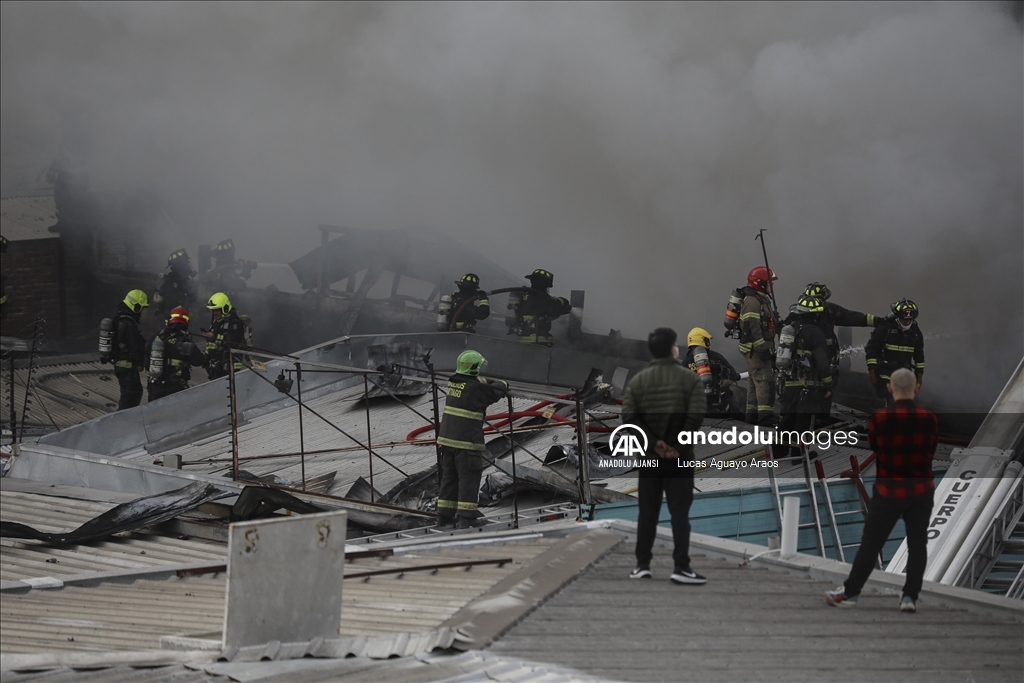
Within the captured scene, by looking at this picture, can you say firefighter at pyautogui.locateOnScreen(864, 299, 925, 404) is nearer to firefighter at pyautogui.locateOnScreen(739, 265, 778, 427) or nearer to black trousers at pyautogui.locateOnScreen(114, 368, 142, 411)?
firefighter at pyautogui.locateOnScreen(739, 265, 778, 427)

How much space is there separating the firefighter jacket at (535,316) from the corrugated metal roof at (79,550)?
583 centimetres

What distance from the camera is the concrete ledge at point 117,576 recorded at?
5.69 meters

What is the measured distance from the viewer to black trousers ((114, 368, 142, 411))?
12.6 metres

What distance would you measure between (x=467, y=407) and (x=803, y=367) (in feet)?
9.52

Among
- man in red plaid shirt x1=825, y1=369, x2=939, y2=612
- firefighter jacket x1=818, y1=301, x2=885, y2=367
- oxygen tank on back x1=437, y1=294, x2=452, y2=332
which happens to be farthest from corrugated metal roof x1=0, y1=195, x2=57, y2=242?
man in red plaid shirt x1=825, y1=369, x2=939, y2=612

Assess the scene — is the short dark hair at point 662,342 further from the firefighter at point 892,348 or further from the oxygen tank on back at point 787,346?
the firefighter at point 892,348

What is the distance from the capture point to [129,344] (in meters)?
12.5

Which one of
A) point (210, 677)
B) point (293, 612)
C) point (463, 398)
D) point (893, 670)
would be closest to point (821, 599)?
point (893, 670)

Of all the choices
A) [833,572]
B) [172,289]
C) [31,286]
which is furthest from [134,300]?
[833,572]

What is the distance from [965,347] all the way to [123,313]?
11850 mm

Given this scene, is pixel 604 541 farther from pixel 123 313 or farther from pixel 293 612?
pixel 123 313

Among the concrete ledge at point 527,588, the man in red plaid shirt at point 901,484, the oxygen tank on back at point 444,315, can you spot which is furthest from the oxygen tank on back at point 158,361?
the man in red plaid shirt at point 901,484

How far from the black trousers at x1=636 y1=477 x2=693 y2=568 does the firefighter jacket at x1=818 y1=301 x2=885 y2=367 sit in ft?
14.7

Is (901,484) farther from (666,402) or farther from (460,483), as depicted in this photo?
(460,483)
